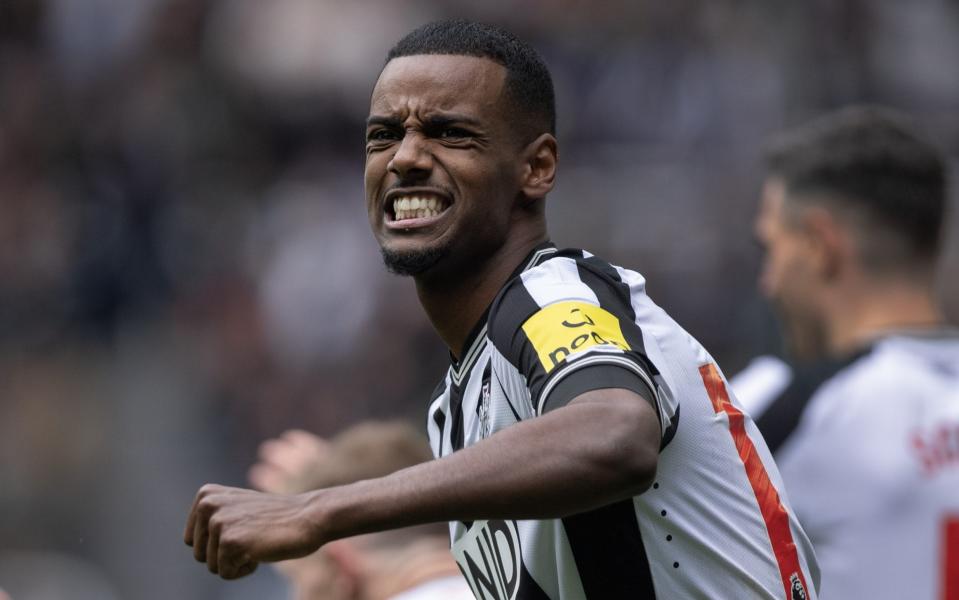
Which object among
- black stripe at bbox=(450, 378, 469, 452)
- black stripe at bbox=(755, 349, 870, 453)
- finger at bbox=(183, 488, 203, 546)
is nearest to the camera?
finger at bbox=(183, 488, 203, 546)

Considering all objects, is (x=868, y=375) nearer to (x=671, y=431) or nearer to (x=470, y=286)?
(x=470, y=286)

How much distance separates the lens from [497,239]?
11.1 feet

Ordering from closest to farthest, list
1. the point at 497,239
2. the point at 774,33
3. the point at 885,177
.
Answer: the point at 497,239, the point at 885,177, the point at 774,33

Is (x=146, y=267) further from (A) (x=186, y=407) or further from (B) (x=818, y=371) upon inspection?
(B) (x=818, y=371)

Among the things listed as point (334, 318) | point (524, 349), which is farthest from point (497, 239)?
point (334, 318)

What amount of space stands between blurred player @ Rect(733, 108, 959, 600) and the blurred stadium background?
511 centimetres

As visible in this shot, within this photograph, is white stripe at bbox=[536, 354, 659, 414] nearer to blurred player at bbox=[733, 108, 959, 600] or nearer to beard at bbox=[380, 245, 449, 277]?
beard at bbox=[380, 245, 449, 277]

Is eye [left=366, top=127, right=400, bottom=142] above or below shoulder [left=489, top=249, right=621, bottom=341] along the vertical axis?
above

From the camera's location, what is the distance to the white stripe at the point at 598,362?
105 inches

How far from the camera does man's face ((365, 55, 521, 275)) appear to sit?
327 cm

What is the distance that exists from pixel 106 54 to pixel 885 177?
7.67 meters

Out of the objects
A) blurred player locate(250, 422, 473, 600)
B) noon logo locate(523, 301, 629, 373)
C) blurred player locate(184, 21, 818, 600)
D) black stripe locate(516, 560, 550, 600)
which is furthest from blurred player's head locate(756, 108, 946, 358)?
noon logo locate(523, 301, 629, 373)

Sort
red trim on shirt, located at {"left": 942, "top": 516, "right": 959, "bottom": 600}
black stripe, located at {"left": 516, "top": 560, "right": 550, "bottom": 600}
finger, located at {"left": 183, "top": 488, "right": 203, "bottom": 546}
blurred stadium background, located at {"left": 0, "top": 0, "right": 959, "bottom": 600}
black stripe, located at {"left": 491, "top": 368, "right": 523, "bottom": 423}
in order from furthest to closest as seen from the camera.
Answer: blurred stadium background, located at {"left": 0, "top": 0, "right": 959, "bottom": 600} → red trim on shirt, located at {"left": 942, "top": 516, "right": 959, "bottom": 600} → black stripe, located at {"left": 516, "top": 560, "right": 550, "bottom": 600} → black stripe, located at {"left": 491, "top": 368, "right": 523, "bottom": 423} → finger, located at {"left": 183, "top": 488, "right": 203, "bottom": 546}

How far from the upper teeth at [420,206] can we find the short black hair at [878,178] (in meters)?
2.61
